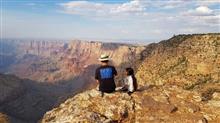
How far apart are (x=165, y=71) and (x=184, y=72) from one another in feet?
20.7

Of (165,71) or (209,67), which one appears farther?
(165,71)

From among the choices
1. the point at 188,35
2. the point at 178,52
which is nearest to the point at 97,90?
the point at 178,52

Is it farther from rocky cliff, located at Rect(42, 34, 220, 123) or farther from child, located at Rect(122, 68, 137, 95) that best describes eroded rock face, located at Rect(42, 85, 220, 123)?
child, located at Rect(122, 68, 137, 95)

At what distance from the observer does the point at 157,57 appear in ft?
454

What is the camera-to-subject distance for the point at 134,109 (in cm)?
2347

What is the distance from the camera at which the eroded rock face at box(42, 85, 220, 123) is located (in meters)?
22.5

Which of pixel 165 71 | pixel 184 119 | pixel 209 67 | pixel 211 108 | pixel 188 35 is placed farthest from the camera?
pixel 188 35

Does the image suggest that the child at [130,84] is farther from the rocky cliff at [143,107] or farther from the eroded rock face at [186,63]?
the eroded rock face at [186,63]

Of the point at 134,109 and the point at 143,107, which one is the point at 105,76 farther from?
the point at 143,107

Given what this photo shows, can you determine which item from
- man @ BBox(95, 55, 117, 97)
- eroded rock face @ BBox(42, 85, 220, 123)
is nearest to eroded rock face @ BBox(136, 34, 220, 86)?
eroded rock face @ BBox(42, 85, 220, 123)

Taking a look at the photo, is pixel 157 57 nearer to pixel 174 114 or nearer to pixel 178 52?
pixel 178 52

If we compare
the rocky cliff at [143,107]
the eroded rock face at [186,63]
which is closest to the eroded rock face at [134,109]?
the rocky cliff at [143,107]

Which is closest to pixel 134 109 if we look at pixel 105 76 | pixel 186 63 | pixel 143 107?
pixel 143 107

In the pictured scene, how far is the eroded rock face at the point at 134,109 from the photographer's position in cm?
2247
